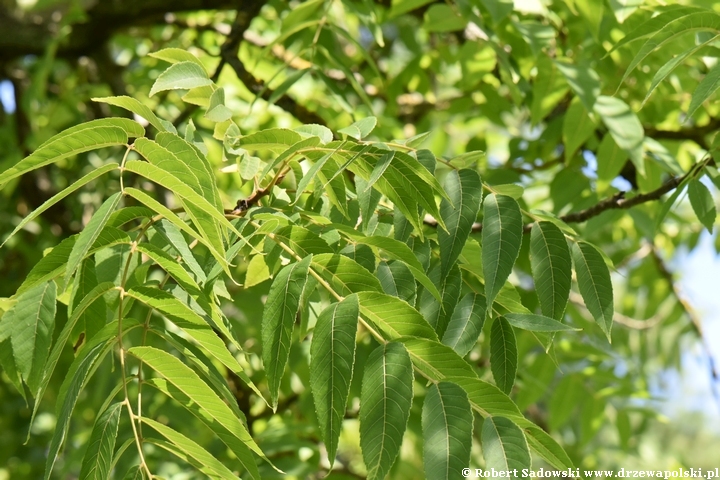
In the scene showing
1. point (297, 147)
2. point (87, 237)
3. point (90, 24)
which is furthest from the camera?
point (90, 24)

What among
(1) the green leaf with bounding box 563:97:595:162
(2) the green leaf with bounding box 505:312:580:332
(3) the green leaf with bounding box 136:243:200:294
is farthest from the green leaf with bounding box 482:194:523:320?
(1) the green leaf with bounding box 563:97:595:162

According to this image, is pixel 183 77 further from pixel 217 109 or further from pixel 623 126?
pixel 623 126

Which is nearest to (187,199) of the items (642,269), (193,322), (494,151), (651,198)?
(193,322)

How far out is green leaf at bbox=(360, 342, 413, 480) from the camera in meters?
0.76

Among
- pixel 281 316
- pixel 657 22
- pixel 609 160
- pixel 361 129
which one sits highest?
pixel 657 22

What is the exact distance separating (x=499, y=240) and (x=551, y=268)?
0.37 feet

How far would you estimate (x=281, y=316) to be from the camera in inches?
33.9

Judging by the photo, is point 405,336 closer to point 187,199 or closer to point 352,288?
point 352,288

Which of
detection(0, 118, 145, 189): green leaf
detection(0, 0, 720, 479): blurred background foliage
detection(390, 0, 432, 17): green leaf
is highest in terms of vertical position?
detection(0, 118, 145, 189): green leaf

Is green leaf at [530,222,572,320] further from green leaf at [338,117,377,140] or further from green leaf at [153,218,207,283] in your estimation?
green leaf at [153,218,207,283]

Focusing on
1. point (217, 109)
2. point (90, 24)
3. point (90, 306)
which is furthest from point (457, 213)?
point (90, 24)

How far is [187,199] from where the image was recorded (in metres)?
0.79

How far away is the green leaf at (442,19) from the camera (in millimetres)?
1843

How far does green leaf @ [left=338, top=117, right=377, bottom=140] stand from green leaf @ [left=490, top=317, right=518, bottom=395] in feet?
1.10
